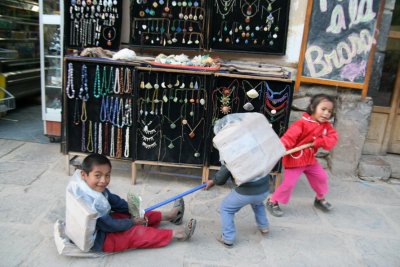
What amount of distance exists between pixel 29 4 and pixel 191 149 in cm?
548

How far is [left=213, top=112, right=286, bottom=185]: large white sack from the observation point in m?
2.67

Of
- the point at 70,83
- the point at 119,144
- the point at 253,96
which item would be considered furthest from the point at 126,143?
the point at 253,96

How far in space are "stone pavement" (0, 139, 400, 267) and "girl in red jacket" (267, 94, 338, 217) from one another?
11.8 inches

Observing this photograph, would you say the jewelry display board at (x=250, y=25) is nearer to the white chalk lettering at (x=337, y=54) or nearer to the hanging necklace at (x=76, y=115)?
the white chalk lettering at (x=337, y=54)

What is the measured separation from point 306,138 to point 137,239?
1788mm

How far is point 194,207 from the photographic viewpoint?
12.1 feet

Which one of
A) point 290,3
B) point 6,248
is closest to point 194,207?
point 6,248

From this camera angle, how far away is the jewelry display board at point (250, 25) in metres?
4.23

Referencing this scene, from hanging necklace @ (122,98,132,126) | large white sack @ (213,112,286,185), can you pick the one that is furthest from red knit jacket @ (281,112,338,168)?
hanging necklace @ (122,98,132,126)

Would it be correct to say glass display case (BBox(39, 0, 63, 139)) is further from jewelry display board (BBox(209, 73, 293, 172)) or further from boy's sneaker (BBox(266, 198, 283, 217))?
boy's sneaker (BBox(266, 198, 283, 217))

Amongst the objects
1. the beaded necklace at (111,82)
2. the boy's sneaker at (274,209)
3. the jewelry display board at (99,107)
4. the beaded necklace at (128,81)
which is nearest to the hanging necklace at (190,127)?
the jewelry display board at (99,107)

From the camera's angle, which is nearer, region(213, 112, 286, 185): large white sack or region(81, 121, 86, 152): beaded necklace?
region(213, 112, 286, 185): large white sack

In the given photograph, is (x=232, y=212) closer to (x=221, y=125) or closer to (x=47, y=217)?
(x=221, y=125)

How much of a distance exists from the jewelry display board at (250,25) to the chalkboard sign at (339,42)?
1.04 ft
